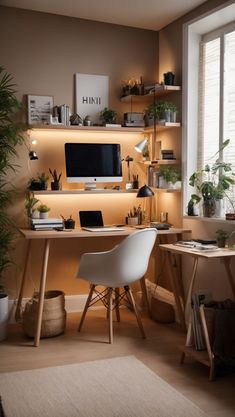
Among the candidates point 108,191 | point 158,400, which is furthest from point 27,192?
point 158,400

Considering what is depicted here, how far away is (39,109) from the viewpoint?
412 centimetres

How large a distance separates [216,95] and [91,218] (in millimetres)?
1537

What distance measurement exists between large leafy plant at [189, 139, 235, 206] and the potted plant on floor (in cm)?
154

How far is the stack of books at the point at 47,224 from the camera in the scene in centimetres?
389

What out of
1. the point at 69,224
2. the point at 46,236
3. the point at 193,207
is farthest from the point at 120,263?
the point at 193,207

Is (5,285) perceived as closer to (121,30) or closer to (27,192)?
(27,192)

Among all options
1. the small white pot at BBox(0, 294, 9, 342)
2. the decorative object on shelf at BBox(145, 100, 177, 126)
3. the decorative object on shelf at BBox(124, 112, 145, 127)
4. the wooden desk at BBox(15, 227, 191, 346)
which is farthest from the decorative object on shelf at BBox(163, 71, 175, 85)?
the small white pot at BBox(0, 294, 9, 342)

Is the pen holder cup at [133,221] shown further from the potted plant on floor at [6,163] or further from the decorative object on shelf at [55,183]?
the potted plant on floor at [6,163]

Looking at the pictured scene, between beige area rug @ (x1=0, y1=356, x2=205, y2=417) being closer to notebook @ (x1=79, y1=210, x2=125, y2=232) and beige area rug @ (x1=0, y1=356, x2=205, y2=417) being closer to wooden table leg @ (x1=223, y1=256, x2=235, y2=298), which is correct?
wooden table leg @ (x1=223, y1=256, x2=235, y2=298)

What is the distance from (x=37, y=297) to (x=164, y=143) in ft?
6.12

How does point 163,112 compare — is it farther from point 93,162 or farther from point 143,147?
point 93,162

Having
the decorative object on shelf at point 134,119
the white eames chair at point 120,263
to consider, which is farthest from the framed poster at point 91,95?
the white eames chair at point 120,263

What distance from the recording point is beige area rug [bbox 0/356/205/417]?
97.0 inches

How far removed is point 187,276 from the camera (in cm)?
412
